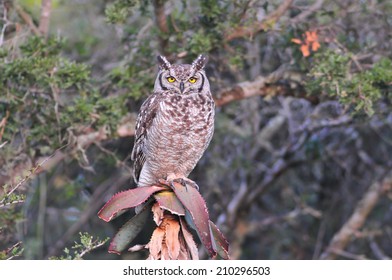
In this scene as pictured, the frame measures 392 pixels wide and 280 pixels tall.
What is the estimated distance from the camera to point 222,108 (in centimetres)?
493

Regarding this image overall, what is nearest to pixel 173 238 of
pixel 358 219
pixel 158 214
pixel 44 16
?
pixel 158 214

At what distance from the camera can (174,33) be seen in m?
4.33

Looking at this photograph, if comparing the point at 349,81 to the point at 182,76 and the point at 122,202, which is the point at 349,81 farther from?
the point at 122,202

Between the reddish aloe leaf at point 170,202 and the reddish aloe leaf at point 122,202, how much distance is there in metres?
0.05

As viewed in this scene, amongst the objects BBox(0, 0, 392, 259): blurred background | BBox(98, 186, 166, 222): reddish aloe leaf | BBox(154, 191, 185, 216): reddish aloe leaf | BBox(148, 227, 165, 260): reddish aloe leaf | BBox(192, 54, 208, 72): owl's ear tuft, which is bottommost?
BBox(0, 0, 392, 259): blurred background

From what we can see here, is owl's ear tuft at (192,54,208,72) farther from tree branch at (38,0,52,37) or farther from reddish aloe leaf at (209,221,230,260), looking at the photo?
tree branch at (38,0,52,37)

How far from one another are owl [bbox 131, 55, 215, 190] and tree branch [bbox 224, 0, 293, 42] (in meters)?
0.67

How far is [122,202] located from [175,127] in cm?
96

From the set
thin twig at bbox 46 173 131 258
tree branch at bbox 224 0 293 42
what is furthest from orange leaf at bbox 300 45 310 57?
thin twig at bbox 46 173 131 258

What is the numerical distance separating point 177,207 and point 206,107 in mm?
985

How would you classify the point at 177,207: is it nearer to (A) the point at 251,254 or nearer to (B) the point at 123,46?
(B) the point at 123,46

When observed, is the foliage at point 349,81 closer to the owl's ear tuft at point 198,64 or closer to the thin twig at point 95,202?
the owl's ear tuft at point 198,64

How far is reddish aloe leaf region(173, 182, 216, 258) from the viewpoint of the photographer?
261 cm

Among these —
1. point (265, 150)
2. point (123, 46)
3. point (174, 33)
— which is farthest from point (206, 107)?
point (265, 150)
